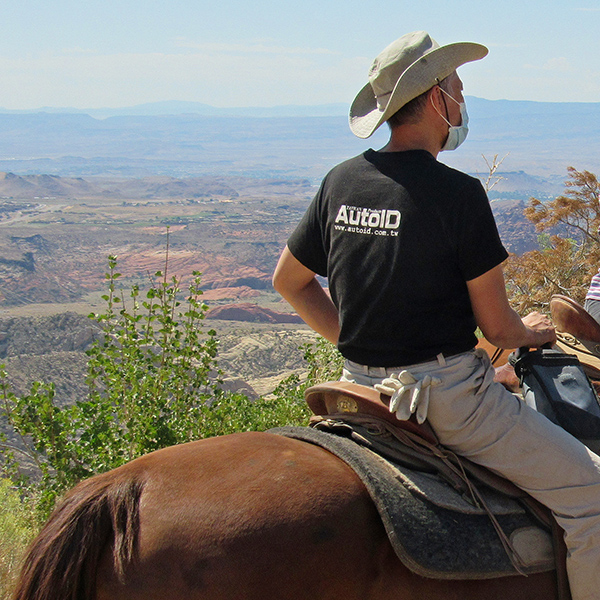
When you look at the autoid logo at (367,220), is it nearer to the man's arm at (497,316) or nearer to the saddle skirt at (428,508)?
the man's arm at (497,316)

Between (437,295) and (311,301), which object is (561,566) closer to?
(437,295)

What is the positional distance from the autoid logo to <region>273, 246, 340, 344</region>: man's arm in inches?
22.7

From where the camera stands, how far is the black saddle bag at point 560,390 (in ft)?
7.92

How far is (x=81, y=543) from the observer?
6.26 feet

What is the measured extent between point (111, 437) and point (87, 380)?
0.65m

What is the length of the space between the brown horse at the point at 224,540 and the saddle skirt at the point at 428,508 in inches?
3.1

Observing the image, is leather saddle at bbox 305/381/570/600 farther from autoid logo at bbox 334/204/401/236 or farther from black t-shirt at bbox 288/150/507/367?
autoid logo at bbox 334/204/401/236

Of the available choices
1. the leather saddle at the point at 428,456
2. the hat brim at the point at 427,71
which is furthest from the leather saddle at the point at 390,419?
the hat brim at the point at 427,71

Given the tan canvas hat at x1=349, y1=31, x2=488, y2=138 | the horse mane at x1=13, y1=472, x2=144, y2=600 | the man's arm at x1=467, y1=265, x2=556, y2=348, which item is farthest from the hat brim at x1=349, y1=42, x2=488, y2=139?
the horse mane at x1=13, y1=472, x2=144, y2=600

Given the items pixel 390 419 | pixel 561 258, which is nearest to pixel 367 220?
pixel 390 419

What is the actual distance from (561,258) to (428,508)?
7.41 metres

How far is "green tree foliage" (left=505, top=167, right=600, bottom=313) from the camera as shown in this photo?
817 cm

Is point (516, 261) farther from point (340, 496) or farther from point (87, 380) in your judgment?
point (340, 496)

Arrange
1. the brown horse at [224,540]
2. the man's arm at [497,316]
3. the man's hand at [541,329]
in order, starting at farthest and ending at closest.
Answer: the man's hand at [541,329]
the man's arm at [497,316]
the brown horse at [224,540]
